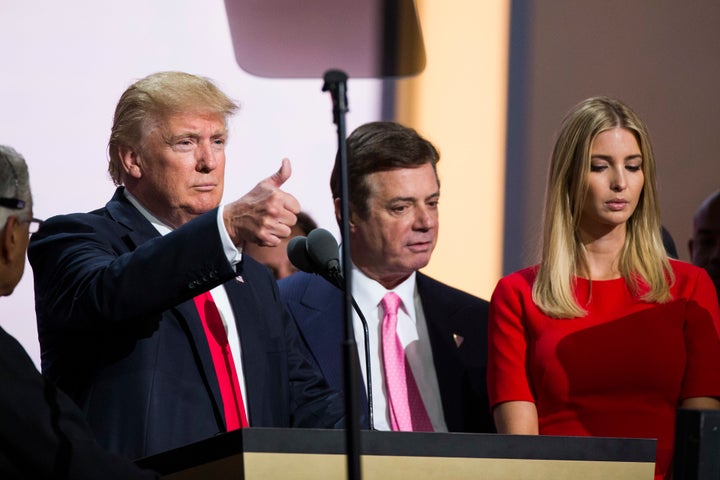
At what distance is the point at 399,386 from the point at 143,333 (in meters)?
0.95

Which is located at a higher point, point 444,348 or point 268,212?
point 268,212

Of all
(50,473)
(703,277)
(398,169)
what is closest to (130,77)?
(398,169)

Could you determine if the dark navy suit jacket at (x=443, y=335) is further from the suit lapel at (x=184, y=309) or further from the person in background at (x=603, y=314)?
the suit lapel at (x=184, y=309)

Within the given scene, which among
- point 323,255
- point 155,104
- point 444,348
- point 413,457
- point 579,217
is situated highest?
point 155,104

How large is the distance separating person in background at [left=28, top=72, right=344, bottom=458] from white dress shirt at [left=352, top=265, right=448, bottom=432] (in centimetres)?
24

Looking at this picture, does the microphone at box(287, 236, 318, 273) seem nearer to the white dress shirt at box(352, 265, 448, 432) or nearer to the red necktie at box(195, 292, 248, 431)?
the red necktie at box(195, 292, 248, 431)

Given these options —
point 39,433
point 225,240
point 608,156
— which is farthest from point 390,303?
point 39,433

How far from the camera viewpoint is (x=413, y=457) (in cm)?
204

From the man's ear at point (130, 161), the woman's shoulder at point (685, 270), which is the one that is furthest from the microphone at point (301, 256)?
the woman's shoulder at point (685, 270)

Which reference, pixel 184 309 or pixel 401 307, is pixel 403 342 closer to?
pixel 401 307

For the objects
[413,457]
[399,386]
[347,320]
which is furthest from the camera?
[399,386]

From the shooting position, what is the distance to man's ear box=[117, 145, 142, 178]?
3035 millimetres

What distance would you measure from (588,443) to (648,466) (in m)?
0.12

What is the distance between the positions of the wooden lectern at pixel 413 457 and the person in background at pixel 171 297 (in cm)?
43
